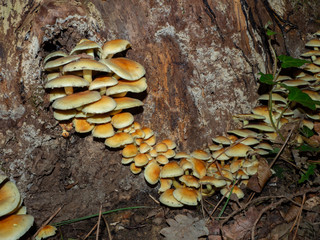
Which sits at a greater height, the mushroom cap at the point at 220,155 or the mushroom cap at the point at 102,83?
the mushroom cap at the point at 102,83

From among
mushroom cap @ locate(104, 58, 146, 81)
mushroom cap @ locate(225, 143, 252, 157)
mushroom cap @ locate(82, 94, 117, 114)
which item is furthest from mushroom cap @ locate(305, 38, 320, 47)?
mushroom cap @ locate(82, 94, 117, 114)

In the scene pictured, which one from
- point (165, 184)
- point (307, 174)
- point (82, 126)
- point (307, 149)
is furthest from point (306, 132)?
point (82, 126)

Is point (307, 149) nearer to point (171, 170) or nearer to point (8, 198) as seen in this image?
point (171, 170)

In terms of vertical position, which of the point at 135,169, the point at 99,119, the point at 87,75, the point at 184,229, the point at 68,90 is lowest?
the point at 184,229

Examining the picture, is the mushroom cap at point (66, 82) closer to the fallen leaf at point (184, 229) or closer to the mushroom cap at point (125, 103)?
the mushroom cap at point (125, 103)

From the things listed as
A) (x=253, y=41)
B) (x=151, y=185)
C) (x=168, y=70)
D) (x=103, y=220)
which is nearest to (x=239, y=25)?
(x=253, y=41)

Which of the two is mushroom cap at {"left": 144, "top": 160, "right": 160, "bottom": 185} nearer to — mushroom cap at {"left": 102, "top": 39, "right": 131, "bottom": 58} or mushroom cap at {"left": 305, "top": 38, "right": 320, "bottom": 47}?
mushroom cap at {"left": 102, "top": 39, "right": 131, "bottom": 58}

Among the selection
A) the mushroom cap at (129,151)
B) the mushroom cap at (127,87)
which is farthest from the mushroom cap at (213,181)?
the mushroom cap at (127,87)
